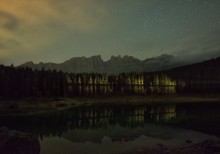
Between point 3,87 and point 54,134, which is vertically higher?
point 3,87

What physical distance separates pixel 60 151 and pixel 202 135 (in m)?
22.4

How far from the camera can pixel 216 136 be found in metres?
44.8

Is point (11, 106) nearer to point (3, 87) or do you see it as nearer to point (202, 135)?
point (3, 87)

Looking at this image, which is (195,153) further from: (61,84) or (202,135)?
(61,84)

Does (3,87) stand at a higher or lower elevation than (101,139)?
higher

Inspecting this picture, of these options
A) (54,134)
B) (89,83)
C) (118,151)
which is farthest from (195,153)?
(89,83)

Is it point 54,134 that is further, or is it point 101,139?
point 54,134

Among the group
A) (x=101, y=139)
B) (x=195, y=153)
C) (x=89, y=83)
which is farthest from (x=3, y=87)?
(x=195, y=153)

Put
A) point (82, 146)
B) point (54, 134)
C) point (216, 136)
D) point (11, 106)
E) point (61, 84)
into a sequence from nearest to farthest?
1. point (82, 146)
2. point (216, 136)
3. point (54, 134)
4. point (11, 106)
5. point (61, 84)

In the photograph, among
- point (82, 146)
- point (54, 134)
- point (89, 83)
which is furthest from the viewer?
point (89, 83)

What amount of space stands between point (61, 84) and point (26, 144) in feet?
483

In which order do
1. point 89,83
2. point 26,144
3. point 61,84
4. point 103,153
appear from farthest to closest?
point 89,83, point 61,84, point 103,153, point 26,144

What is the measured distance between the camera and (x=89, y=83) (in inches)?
7682

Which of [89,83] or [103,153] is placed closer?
[103,153]
